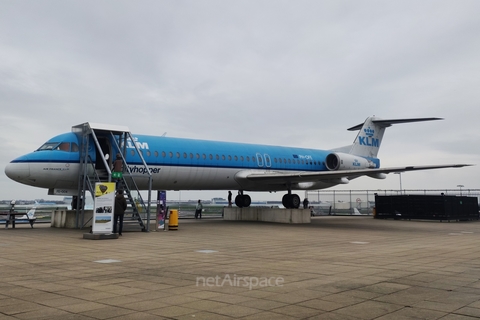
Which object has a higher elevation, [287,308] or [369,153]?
[369,153]

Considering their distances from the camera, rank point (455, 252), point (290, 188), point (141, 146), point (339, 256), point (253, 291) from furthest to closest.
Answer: point (290, 188)
point (141, 146)
point (455, 252)
point (339, 256)
point (253, 291)

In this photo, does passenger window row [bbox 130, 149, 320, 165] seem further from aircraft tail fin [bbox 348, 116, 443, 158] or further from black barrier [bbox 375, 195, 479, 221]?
black barrier [bbox 375, 195, 479, 221]

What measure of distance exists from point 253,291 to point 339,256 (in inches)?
177

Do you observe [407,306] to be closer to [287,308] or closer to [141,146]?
[287,308]

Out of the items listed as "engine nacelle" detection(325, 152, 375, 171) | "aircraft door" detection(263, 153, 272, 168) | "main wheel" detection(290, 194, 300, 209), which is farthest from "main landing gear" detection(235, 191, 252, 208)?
"engine nacelle" detection(325, 152, 375, 171)

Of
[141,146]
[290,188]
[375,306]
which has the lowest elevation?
[375,306]

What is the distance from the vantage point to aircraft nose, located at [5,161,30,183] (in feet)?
57.1

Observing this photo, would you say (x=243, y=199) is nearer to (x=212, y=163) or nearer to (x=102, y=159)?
(x=212, y=163)

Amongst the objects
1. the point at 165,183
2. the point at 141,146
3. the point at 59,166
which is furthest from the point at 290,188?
the point at 59,166

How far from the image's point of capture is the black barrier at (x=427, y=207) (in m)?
28.7

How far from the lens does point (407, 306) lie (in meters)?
5.04

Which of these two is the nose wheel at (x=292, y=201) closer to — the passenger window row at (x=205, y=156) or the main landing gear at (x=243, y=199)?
the passenger window row at (x=205, y=156)

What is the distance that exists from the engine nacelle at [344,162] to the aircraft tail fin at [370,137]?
51.1 inches

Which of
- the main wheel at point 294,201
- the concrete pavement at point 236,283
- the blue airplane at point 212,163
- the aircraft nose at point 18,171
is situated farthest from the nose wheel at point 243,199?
the concrete pavement at point 236,283
